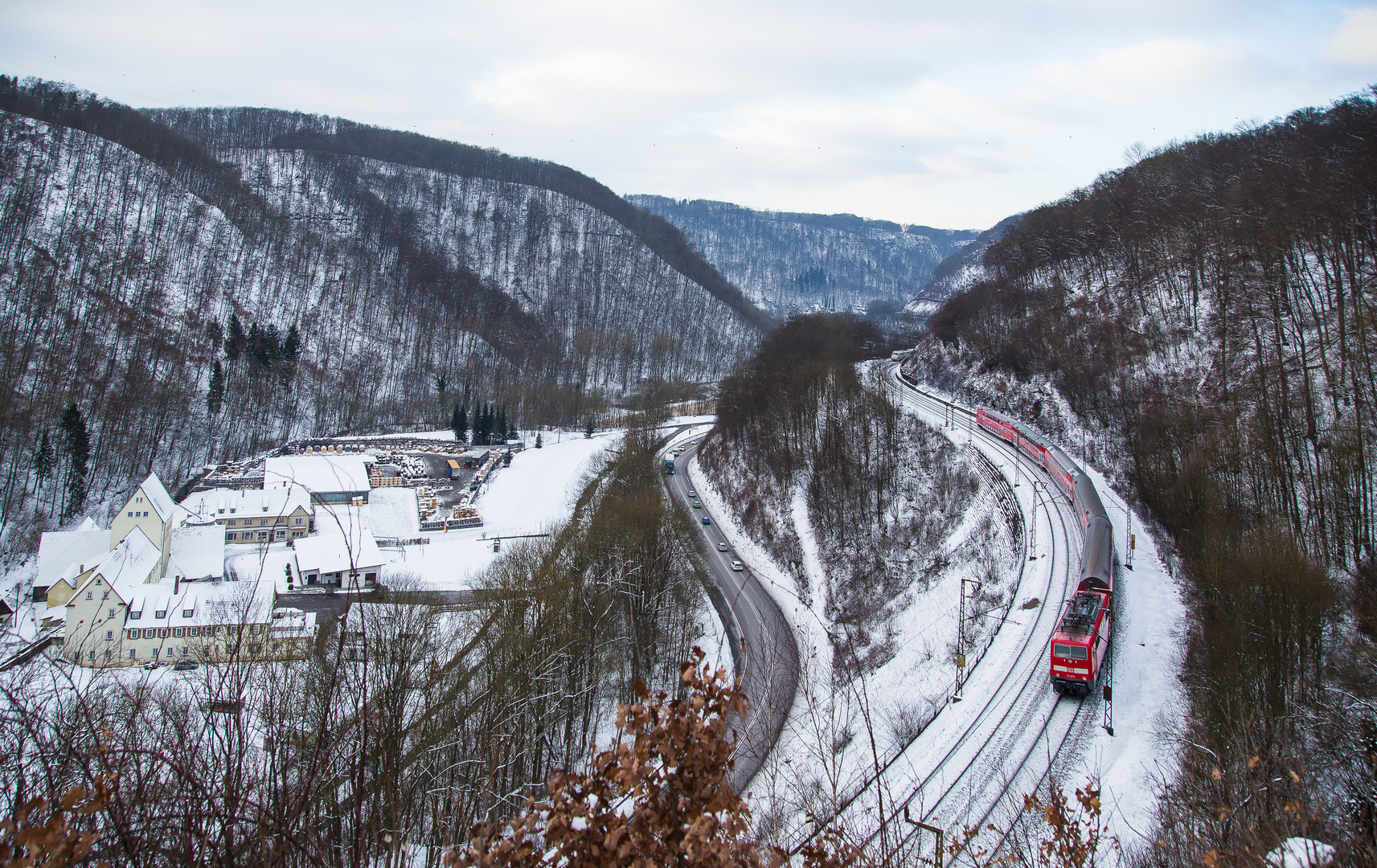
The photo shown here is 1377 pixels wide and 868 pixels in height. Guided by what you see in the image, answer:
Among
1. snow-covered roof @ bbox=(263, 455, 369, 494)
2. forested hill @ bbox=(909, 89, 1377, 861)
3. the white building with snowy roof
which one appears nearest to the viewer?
forested hill @ bbox=(909, 89, 1377, 861)

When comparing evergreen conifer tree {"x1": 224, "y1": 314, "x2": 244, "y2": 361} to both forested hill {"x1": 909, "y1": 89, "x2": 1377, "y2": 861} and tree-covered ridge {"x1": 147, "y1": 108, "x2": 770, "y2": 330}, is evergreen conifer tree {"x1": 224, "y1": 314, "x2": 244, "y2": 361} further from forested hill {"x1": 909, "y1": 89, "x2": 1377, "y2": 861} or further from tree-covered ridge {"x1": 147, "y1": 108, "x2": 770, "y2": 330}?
tree-covered ridge {"x1": 147, "y1": 108, "x2": 770, "y2": 330}

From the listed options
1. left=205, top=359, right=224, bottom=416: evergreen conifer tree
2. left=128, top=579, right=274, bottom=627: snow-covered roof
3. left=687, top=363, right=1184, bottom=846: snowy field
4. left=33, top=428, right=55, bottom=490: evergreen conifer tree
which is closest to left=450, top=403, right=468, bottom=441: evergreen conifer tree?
left=205, top=359, right=224, bottom=416: evergreen conifer tree

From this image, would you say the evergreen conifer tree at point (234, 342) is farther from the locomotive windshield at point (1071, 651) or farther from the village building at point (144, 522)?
the locomotive windshield at point (1071, 651)

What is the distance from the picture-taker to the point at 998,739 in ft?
49.8

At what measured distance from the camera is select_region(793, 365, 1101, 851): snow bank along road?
503 inches

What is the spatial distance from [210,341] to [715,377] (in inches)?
3381

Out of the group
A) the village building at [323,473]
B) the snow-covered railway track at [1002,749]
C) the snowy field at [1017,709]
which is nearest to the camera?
the snow-covered railway track at [1002,749]

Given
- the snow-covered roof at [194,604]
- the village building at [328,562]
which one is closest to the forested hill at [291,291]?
the village building at [328,562]

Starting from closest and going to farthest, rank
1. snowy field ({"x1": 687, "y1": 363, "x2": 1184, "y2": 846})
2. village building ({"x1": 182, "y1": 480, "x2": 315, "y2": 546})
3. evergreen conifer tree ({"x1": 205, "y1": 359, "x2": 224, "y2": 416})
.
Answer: snowy field ({"x1": 687, "y1": 363, "x2": 1184, "y2": 846})
village building ({"x1": 182, "y1": 480, "x2": 315, "y2": 546})
evergreen conifer tree ({"x1": 205, "y1": 359, "x2": 224, "y2": 416})

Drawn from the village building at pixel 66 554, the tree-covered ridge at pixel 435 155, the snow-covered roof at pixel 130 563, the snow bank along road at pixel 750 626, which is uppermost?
the tree-covered ridge at pixel 435 155

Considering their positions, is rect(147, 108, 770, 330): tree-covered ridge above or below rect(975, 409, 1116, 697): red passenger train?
Result: above

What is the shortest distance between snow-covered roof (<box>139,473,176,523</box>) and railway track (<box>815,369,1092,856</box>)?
4715cm

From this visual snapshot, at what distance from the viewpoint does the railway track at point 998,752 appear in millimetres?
12812

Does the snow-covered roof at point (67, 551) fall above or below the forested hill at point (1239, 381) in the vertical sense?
below
